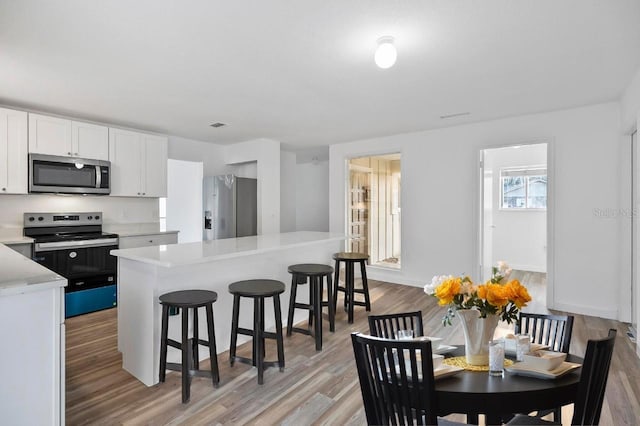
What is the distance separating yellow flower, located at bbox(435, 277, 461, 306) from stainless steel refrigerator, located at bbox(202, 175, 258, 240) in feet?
14.8

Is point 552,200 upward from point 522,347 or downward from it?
upward

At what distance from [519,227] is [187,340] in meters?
6.47

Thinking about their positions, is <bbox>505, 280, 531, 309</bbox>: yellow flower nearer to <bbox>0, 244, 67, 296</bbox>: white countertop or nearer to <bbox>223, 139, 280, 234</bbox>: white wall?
<bbox>0, 244, 67, 296</bbox>: white countertop

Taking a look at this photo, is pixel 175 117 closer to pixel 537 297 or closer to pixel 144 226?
pixel 144 226

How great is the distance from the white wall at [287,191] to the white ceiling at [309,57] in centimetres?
303

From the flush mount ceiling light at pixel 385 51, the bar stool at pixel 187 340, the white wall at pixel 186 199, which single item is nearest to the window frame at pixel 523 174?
the flush mount ceiling light at pixel 385 51

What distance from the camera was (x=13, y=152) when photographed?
12.3ft

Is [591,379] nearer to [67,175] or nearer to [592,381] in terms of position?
[592,381]

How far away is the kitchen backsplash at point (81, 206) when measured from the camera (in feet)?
13.2

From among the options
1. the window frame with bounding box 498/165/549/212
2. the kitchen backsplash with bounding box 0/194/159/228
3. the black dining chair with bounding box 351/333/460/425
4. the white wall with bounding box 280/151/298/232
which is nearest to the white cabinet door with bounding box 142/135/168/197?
the kitchen backsplash with bounding box 0/194/159/228

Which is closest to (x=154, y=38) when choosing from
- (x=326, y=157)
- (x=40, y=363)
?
(x=40, y=363)

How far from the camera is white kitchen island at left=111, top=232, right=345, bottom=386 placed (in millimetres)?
2416

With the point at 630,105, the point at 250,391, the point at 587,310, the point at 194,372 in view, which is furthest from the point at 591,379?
the point at 587,310

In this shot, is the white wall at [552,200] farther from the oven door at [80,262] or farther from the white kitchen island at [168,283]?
the oven door at [80,262]
